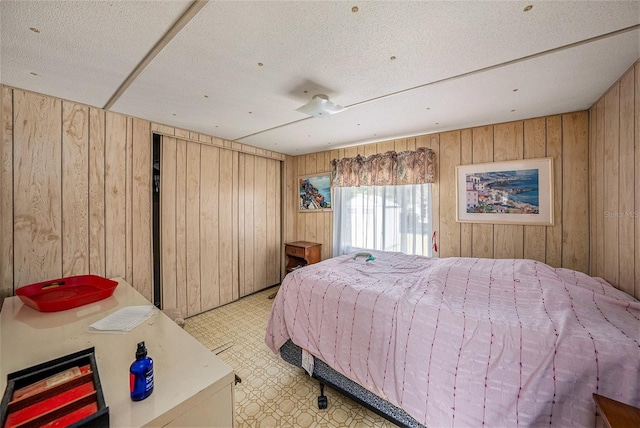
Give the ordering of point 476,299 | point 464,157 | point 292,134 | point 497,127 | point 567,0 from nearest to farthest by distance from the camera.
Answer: point 567,0, point 476,299, point 497,127, point 464,157, point 292,134

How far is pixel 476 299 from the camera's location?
1548mm

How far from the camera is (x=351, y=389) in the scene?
5.51 feet

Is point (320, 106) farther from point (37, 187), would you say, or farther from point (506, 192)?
point (37, 187)

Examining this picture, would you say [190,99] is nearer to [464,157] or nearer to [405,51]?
[405,51]

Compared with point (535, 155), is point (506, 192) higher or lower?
lower

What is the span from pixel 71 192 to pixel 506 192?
4.37 m

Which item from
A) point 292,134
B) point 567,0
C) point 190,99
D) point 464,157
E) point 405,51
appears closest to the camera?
point 567,0

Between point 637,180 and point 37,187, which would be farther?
point 37,187

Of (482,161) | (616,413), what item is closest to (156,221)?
(616,413)

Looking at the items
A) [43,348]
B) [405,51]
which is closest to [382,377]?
[43,348]

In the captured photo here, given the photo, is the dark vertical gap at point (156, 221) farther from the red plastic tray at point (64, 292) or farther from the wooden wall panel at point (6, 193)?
the wooden wall panel at point (6, 193)

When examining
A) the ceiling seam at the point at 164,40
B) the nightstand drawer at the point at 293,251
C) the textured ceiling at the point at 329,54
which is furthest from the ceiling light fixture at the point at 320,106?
the nightstand drawer at the point at 293,251

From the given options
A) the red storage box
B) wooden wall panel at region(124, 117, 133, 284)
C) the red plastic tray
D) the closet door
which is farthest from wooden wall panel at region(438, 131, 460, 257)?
wooden wall panel at region(124, 117, 133, 284)

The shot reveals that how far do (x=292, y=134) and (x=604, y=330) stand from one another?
313 cm
